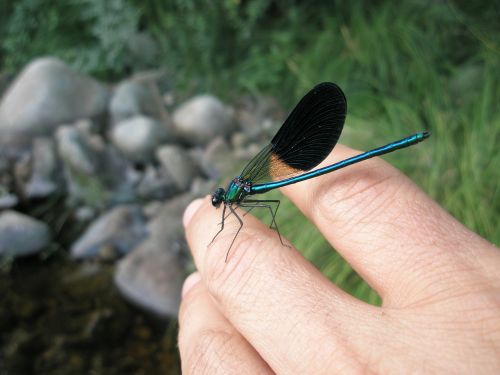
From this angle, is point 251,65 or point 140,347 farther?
point 251,65

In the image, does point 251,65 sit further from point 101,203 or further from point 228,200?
point 228,200

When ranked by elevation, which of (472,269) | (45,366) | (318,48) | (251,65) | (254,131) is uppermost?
(472,269)

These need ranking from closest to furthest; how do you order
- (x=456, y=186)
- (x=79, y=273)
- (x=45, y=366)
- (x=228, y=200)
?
1. (x=228, y=200)
2. (x=456, y=186)
3. (x=45, y=366)
4. (x=79, y=273)

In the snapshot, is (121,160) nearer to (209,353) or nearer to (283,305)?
(209,353)

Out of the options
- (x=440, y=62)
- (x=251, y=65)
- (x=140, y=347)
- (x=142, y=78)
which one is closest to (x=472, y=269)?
(x=140, y=347)

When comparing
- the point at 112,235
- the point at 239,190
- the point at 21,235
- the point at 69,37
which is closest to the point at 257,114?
the point at 112,235

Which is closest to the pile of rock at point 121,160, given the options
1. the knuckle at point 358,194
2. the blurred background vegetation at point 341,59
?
the blurred background vegetation at point 341,59

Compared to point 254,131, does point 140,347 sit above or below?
below
